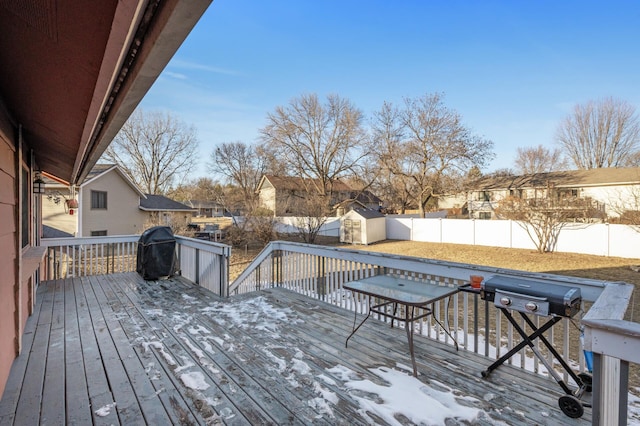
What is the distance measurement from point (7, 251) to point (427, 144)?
20240 millimetres

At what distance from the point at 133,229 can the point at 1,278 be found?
1649 centimetres

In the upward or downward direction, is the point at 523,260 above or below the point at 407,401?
below

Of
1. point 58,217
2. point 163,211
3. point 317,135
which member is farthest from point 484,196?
point 58,217

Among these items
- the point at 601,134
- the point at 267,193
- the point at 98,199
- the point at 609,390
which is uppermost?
the point at 601,134

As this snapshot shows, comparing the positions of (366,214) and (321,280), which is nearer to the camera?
(321,280)

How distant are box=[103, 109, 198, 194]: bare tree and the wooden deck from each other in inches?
851

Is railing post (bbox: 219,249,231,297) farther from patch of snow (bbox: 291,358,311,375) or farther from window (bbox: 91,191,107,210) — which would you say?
window (bbox: 91,191,107,210)

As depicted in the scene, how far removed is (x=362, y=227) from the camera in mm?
17219

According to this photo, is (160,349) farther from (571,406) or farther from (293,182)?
(293,182)

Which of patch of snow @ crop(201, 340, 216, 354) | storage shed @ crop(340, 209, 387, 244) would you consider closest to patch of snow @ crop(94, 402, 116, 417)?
patch of snow @ crop(201, 340, 216, 354)

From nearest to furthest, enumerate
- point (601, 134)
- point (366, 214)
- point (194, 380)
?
point (194, 380) < point (366, 214) < point (601, 134)

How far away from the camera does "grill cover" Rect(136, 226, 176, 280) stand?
5.77 metres

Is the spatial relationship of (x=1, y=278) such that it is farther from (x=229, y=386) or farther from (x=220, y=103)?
(x=220, y=103)

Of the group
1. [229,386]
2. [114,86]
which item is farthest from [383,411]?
[114,86]
